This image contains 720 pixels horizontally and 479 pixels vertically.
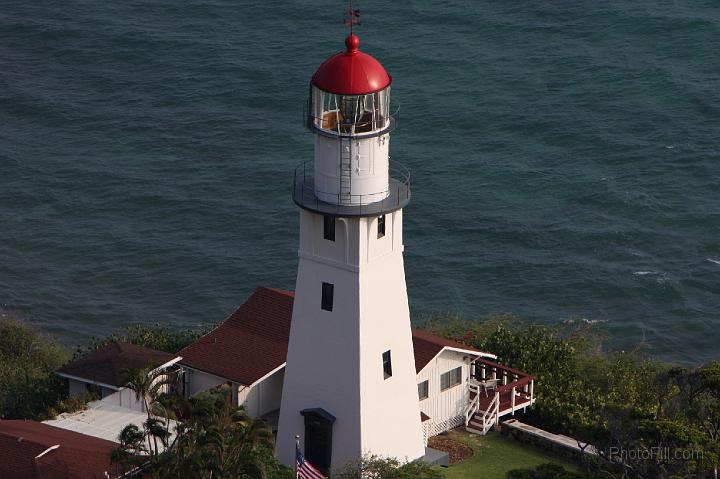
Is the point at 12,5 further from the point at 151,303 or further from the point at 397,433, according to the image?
the point at 397,433

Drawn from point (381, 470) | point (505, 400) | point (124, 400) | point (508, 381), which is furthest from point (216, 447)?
point (508, 381)

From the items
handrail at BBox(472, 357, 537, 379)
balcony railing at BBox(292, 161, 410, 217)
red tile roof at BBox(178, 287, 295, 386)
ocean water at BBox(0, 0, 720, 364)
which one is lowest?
ocean water at BBox(0, 0, 720, 364)

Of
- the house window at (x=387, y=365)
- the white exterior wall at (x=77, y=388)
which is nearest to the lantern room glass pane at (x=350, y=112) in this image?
the house window at (x=387, y=365)

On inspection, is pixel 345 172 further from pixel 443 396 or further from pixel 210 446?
pixel 443 396

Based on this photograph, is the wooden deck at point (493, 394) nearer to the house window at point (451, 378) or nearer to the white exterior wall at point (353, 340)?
the house window at point (451, 378)

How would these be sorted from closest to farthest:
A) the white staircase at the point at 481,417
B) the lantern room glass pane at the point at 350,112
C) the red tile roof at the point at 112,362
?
the lantern room glass pane at the point at 350,112, the red tile roof at the point at 112,362, the white staircase at the point at 481,417

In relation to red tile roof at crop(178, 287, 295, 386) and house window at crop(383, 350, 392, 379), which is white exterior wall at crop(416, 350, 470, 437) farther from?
red tile roof at crop(178, 287, 295, 386)

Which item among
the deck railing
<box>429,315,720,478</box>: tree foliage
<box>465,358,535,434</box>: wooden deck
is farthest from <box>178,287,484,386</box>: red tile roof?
<box>429,315,720,478</box>: tree foliage
